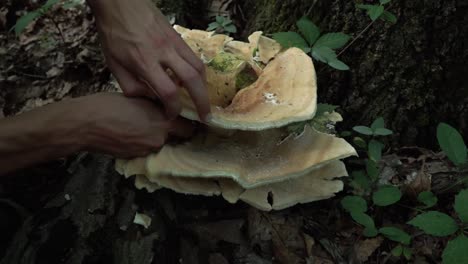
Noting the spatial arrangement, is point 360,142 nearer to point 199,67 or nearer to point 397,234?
point 397,234

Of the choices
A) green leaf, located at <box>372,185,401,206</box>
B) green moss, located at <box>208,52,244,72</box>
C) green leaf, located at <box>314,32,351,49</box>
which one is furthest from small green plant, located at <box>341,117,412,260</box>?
green moss, located at <box>208,52,244,72</box>

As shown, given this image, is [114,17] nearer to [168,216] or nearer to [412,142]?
[168,216]

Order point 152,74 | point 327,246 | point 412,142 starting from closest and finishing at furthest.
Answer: point 152,74, point 327,246, point 412,142

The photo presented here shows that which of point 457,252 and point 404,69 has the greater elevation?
point 404,69

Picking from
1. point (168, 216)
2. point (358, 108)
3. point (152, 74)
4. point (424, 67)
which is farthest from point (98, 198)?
point (424, 67)

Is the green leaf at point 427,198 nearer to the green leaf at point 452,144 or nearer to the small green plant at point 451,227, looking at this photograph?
the green leaf at point 452,144

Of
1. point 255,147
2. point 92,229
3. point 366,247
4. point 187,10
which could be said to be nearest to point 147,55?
point 255,147
